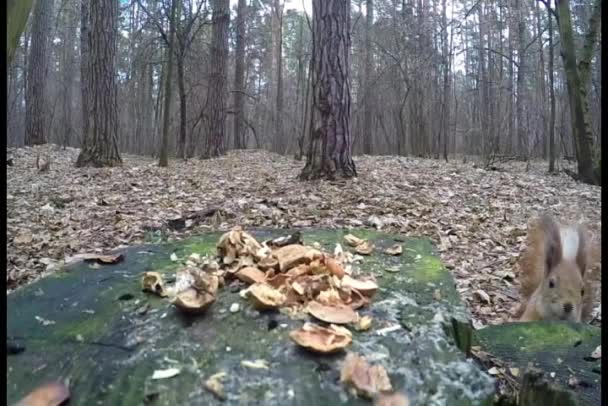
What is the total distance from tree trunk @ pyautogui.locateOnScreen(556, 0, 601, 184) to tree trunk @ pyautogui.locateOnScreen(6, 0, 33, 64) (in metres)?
7.82

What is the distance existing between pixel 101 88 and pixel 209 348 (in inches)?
278

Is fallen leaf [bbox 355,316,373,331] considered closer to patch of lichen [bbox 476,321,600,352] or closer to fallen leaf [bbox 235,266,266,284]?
fallen leaf [bbox 235,266,266,284]

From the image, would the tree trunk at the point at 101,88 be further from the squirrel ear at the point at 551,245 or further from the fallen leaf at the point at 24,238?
the squirrel ear at the point at 551,245

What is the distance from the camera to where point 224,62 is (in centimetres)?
1032

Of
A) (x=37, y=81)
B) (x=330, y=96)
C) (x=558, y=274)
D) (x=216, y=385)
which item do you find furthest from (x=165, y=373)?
(x=37, y=81)

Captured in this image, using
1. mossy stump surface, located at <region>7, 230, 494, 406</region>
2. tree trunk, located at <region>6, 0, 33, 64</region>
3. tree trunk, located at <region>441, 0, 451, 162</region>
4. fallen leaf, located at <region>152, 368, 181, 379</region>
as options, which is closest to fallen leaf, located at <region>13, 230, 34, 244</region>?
tree trunk, located at <region>6, 0, 33, 64</region>

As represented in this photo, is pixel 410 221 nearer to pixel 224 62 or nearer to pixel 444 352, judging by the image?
pixel 444 352

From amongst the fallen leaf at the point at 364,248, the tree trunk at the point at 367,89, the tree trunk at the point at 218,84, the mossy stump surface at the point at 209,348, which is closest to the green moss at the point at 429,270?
the mossy stump surface at the point at 209,348

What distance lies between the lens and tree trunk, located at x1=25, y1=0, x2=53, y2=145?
11820 mm

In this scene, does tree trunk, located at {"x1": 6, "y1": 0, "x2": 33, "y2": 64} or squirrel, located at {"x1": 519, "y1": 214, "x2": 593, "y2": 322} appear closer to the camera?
tree trunk, located at {"x1": 6, "y1": 0, "x2": 33, "y2": 64}

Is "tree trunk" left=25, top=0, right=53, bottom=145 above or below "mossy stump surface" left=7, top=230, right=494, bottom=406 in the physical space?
above

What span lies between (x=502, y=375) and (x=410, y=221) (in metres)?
2.33

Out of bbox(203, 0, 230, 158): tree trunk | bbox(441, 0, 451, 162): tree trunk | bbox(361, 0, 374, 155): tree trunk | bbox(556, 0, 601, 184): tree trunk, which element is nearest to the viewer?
bbox(556, 0, 601, 184): tree trunk

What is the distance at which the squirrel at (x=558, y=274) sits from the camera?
2.19m
